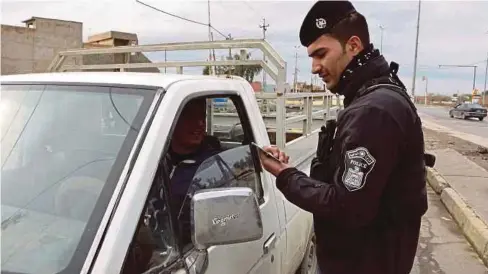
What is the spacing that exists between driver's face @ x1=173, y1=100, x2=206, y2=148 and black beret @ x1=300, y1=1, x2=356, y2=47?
2.18ft

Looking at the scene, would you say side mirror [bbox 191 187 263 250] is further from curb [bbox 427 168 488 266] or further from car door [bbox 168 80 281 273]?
curb [bbox 427 168 488 266]

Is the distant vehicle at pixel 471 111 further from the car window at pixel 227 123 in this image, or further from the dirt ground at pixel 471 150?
the car window at pixel 227 123

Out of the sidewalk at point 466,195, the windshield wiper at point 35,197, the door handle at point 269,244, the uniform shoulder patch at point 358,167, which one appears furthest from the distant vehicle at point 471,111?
the windshield wiper at point 35,197

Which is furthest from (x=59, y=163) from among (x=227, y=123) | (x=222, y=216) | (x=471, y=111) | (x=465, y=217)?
(x=471, y=111)

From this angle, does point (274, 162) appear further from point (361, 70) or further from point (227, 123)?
point (227, 123)

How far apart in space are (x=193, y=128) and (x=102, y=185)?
42.0 inches

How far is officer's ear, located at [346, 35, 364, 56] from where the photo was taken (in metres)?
1.81

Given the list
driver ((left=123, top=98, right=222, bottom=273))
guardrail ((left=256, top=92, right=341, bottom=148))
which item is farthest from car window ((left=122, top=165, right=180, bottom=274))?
guardrail ((left=256, top=92, right=341, bottom=148))

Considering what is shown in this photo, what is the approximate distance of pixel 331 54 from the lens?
182cm

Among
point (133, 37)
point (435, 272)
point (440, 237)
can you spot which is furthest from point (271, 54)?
point (133, 37)

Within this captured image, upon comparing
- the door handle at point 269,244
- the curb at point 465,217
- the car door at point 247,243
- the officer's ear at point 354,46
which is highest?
the officer's ear at point 354,46

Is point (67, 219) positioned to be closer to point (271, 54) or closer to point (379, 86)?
point (379, 86)

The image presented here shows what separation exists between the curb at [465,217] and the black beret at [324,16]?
389cm

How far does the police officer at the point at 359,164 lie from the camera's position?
1592mm
